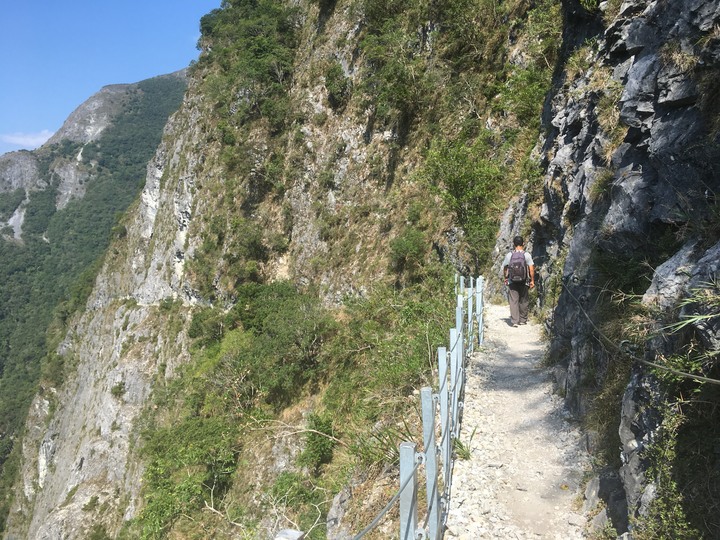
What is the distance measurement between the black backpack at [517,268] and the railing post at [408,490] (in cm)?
590

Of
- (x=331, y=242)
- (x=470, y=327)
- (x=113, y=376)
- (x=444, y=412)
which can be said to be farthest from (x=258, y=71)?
(x=444, y=412)

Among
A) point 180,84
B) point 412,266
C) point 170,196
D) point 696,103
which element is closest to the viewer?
point 696,103

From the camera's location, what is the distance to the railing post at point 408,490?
2082 mm

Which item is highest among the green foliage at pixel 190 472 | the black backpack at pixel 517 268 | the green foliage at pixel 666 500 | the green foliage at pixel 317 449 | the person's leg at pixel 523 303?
the black backpack at pixel 517 268

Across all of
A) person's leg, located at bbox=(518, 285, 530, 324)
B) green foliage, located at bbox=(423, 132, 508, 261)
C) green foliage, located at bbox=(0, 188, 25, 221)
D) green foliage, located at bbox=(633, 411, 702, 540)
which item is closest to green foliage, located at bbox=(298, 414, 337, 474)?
person's leg, located at bbox=(518, 285, 530, 324)

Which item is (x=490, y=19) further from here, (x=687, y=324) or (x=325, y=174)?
(x=687, y=324)

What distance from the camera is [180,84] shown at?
157 metres

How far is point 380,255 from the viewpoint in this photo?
52.1 ft

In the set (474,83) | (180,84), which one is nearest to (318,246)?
(474,83)

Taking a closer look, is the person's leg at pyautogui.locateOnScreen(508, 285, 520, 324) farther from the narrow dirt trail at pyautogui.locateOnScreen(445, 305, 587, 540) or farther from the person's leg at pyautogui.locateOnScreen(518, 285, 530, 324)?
the narrow dirt trail at pyautogui.locateOnScreen(445, 305, 587, 540)

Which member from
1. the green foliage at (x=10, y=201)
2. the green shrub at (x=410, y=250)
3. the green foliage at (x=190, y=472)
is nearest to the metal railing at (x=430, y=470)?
the green foliage at (x=190, y=472)

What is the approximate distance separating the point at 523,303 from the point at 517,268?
2.68 feet

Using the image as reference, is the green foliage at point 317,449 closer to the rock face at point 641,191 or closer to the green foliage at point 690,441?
the rock face at point 641,191

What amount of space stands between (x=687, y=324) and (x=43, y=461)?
174ft
